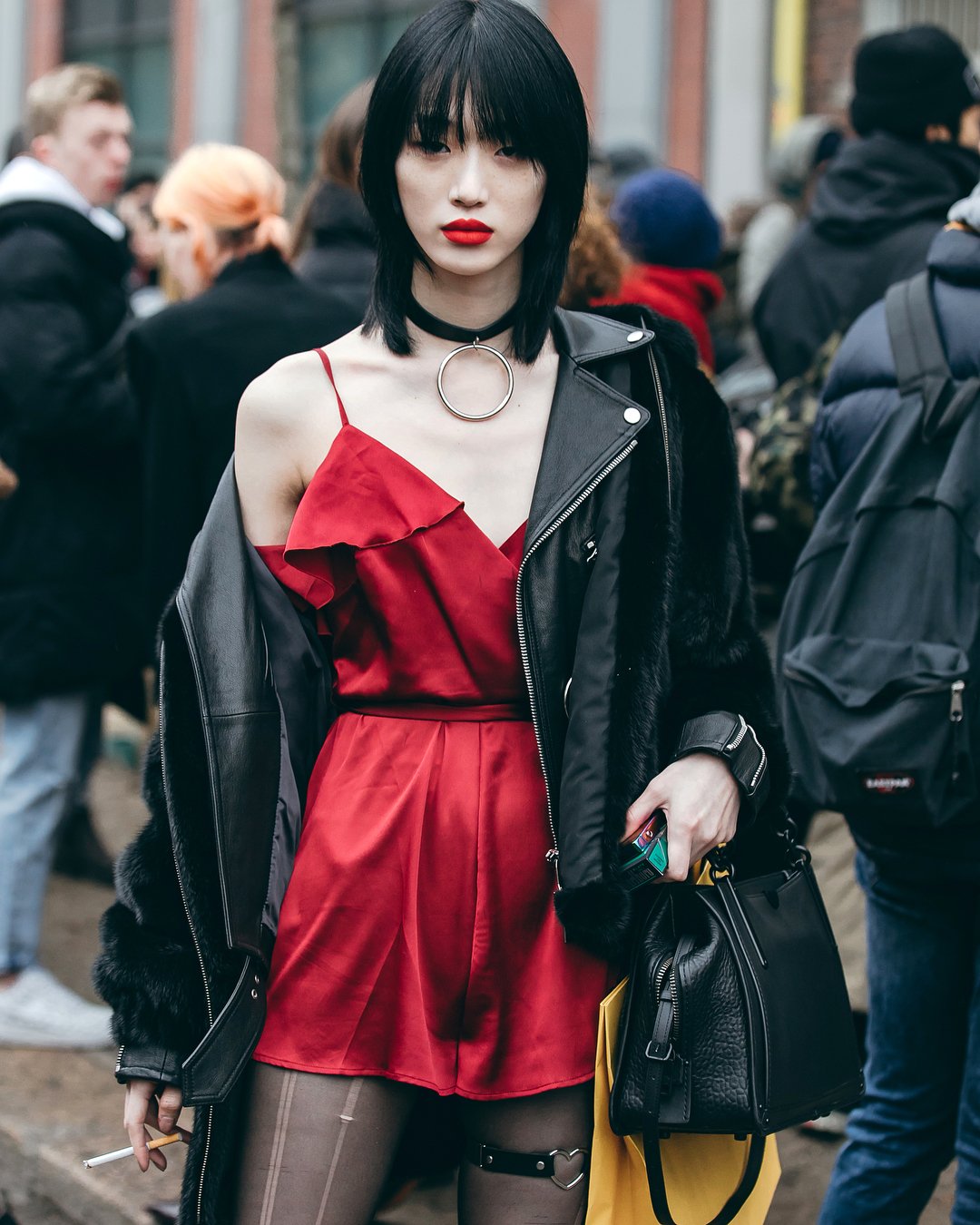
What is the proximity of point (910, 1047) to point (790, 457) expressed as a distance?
4.75 ft

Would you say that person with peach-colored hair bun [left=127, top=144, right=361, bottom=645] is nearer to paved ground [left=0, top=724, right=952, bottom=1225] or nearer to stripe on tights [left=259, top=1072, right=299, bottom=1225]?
paved ground [left=0, top=724, right=952, bottom=1225]

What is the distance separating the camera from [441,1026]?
2.07 metres

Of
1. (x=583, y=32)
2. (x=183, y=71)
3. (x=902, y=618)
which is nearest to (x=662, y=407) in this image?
(x=902, y=618)

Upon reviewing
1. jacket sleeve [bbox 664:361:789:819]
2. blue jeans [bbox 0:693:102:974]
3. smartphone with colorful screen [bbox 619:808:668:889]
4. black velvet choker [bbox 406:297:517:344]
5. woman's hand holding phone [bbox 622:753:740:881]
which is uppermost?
black velvet choker [bbox 406:297:517:344]

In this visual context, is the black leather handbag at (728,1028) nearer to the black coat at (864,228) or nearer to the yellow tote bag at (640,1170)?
the yellow tote bag at (640,1170)

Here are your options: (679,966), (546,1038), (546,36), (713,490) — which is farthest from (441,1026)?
(546,36)

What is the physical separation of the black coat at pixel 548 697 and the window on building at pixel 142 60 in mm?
12990

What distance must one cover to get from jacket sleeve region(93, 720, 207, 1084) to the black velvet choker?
674 mm

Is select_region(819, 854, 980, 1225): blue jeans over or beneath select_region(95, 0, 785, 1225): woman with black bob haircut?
beneath

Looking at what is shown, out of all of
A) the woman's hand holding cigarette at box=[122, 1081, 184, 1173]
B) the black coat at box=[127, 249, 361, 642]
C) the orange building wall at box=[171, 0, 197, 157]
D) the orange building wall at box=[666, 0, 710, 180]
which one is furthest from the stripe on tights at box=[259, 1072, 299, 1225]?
the orange building wall at box=[171, 0, 197, 157]

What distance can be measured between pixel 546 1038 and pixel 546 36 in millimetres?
1294

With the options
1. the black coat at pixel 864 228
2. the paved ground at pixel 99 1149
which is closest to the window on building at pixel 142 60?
the black coat at pixel 864 228

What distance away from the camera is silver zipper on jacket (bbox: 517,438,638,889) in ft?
6.70

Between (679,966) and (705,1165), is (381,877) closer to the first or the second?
(679,966)
